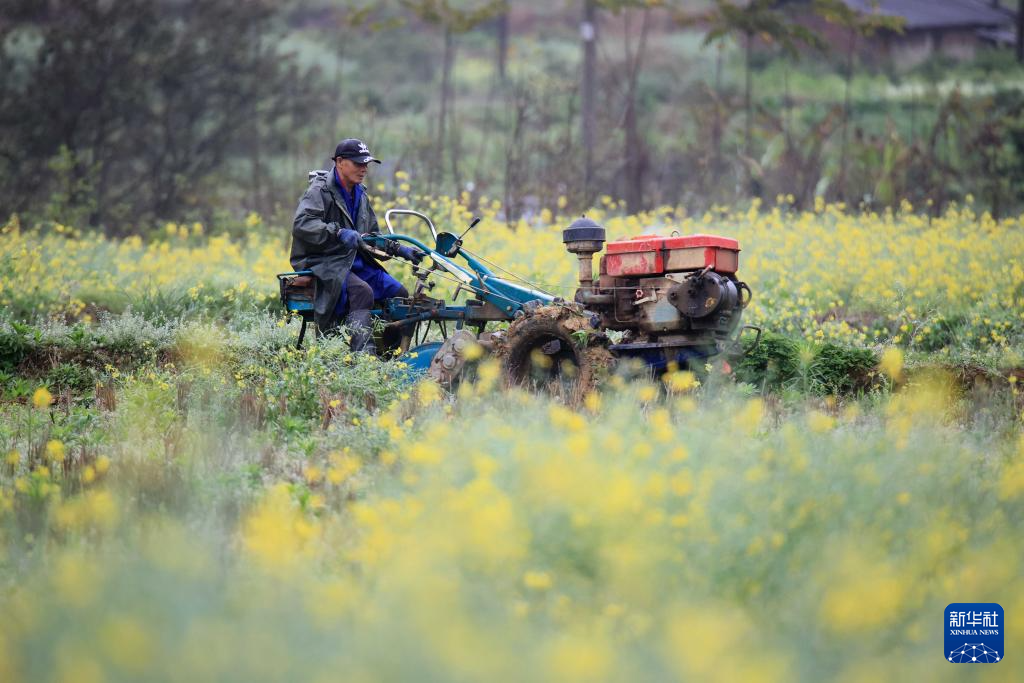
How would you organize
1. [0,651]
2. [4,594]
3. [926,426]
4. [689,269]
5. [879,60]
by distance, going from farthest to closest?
[879,60] → [689,269] → [926,426] → [4,594] → [0,651]

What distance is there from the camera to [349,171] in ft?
27.3

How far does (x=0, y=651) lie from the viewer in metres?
3.14

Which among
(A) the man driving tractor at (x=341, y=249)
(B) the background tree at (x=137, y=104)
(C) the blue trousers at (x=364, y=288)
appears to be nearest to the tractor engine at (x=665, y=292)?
(A) the man driving tractor at (x=341, y=249)

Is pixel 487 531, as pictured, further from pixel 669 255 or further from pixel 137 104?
pixel 137 104

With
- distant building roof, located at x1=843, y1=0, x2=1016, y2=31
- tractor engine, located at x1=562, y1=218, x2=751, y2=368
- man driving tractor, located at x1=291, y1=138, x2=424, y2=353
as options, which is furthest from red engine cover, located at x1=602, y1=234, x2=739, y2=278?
distant building roof, located at x1=843, y1=0, x2=1016, y2=31

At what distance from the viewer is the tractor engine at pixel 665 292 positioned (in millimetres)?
7234

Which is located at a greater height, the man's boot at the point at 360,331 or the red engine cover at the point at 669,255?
the red engine cover at the point at 669,255

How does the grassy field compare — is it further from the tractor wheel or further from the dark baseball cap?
the dark baseball cap

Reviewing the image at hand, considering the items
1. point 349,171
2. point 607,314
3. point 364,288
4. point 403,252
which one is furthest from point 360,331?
point 607,314

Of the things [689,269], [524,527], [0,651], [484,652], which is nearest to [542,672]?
[484,652]

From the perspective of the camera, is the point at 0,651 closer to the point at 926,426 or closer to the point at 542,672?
the point at 542,672

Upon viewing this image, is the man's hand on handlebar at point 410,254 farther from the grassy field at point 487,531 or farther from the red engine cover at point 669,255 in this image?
the red engine cover at point 669,255

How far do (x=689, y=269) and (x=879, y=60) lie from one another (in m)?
27.4

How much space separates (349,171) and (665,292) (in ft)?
8.31
